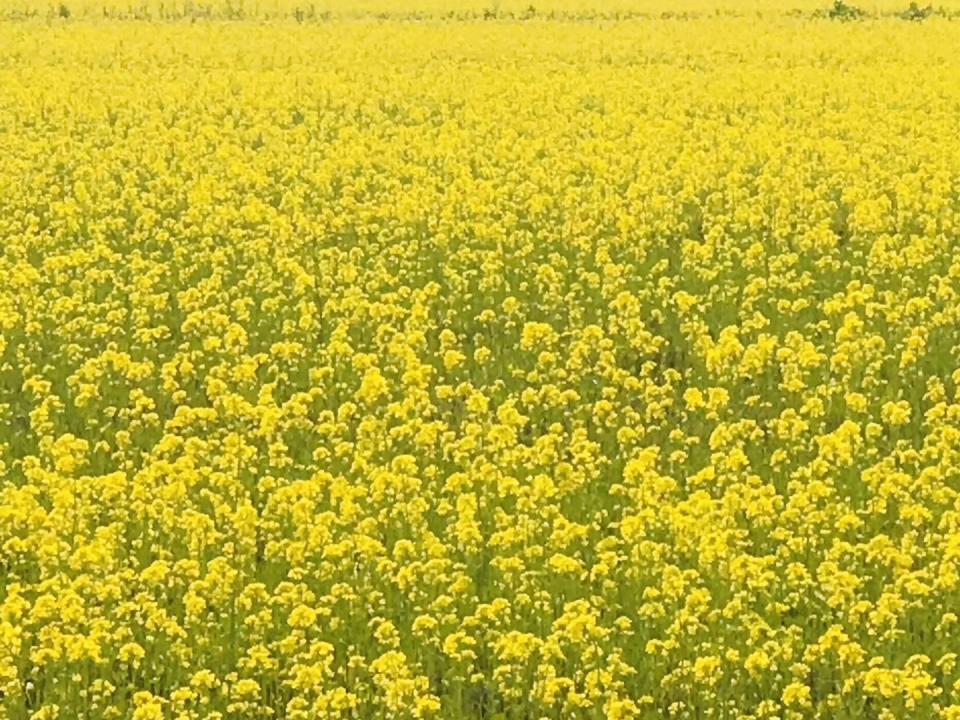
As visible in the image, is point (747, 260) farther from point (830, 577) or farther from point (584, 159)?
point (830, 577)

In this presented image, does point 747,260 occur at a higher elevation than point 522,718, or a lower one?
higher

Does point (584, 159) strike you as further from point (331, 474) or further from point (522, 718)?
point (522, 718)

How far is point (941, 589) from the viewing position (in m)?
7.71

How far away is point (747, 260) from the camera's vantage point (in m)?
13.2

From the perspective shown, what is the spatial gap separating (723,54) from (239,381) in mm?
17924

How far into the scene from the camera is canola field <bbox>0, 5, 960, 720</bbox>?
286 inches

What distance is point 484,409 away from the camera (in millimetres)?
9805

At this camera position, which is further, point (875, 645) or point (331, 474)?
point (331, 474)

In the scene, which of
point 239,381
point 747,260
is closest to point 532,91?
point 747,260

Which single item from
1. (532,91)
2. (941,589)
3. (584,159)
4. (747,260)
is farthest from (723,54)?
(941,589)

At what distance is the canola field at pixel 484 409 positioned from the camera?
7.27m

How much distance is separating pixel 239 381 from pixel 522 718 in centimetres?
456

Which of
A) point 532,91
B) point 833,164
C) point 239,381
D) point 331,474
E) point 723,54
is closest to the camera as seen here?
point 331,474

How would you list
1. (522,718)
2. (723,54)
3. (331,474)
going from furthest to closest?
(723,54) < (331,474) < (522,718)
